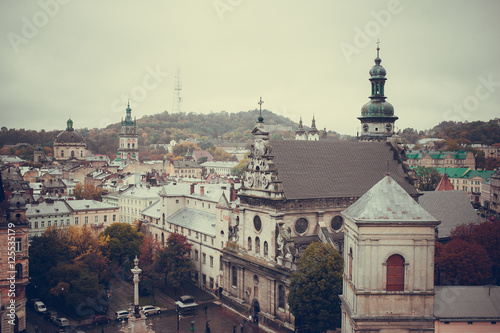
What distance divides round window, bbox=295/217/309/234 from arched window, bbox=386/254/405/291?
24.1m

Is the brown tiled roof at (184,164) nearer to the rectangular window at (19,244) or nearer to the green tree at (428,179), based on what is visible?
the green tree at (428,179)

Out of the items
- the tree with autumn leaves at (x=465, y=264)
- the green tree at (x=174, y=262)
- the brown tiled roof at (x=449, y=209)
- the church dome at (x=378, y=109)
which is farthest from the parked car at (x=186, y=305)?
the church dome at (x=378, y=109)

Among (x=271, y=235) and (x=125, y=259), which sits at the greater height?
(x=271, y=235)

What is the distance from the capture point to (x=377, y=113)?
72.2m

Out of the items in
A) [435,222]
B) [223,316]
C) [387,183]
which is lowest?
[223,316]

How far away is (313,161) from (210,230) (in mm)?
18117

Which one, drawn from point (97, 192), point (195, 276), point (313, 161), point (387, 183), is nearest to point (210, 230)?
point (195, 276)

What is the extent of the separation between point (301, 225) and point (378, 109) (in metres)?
28.4

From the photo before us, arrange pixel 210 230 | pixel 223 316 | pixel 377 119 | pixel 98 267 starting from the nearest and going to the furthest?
pixel 223 316 → pixel 98 267 → pixel 210 230 → pixel 377 119

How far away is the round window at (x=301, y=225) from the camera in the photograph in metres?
51.8

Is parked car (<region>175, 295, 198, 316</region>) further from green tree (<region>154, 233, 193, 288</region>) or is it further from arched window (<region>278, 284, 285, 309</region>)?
arched window (<region>278, 284, 285, 309</region>)

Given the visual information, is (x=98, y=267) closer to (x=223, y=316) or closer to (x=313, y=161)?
(x=223, y=316)

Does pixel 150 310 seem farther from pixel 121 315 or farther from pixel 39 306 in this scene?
pixel 39 306

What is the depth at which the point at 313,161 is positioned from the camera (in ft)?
180
